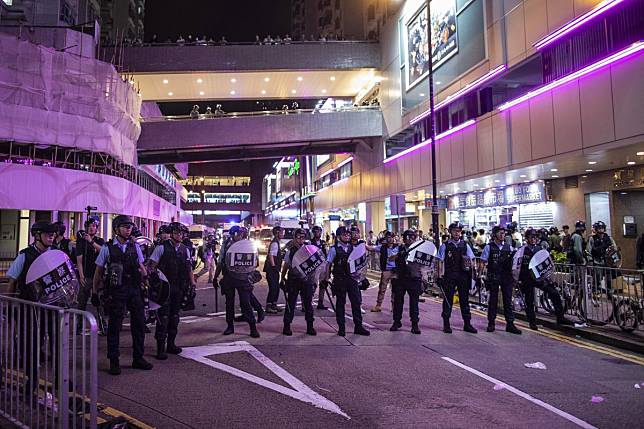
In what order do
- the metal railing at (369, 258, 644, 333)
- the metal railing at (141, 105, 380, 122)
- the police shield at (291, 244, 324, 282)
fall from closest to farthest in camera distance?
1. the metal railing at (369, 258, 644, 333)
2. the police shield at (291, 244, 324, 282)
3. the metal railing at (141, 105, 380, 122)

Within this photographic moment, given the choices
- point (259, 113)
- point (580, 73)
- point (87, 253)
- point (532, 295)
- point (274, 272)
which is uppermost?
point (259, 113)

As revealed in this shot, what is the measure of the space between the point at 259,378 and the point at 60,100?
78.7ft

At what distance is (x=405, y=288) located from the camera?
9094 mm

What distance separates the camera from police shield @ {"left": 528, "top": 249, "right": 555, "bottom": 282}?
8.91 m

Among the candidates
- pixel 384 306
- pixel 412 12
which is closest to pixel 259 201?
pixel 412 12

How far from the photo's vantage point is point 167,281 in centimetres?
689

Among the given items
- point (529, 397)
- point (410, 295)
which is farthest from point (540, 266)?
point (529, 397)

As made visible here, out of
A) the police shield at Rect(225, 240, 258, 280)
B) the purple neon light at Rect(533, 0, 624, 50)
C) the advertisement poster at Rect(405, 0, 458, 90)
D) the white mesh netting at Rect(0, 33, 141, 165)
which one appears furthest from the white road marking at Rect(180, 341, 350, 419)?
the white mesh netting at Rect(0, 33, 141, 165)

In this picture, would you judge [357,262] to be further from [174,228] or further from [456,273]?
[174,228]

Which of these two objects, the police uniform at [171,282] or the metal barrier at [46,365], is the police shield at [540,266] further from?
the metal barrier at [46,365]

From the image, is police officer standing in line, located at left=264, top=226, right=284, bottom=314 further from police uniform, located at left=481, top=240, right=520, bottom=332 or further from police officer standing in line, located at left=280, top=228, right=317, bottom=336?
police uniform, located at left=481, top=240, right=520, bottom=332

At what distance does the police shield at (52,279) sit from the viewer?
521 cm

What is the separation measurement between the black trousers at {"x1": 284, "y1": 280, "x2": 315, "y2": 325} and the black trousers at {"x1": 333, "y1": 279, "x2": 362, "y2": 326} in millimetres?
474

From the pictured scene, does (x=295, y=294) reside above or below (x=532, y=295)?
above
